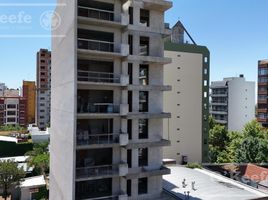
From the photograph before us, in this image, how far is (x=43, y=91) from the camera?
333ft

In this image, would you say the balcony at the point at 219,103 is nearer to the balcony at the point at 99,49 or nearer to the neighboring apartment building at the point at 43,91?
the neighboring apartment building at the point at 43,91

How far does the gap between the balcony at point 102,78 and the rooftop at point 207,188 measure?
37.5 ft

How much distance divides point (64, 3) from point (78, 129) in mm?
11046

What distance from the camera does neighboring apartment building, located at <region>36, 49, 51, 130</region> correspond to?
99.0 meters

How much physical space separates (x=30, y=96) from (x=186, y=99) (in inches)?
3252

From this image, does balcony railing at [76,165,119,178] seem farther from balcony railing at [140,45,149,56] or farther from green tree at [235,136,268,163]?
green tree at [235,136,268,163]

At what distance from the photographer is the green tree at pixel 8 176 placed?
33344mm

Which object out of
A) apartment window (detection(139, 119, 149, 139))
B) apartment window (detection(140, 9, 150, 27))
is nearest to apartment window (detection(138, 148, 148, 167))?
apartment window (detection(139, 119, 149, 139))

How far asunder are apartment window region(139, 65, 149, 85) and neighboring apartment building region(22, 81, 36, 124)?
94.3m

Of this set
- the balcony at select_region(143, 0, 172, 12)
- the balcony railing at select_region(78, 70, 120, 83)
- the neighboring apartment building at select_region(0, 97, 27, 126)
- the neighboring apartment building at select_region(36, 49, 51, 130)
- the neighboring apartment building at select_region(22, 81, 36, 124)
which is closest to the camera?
the balcony railing at select_region(78, 70, 120, 83)

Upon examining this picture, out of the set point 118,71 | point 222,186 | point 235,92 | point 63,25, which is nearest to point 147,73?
point 118,71

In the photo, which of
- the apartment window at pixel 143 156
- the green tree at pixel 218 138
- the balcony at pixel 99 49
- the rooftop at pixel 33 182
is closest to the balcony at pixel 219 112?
the green tree at pixel 218 138

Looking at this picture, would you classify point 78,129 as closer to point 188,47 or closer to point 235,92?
point 188,47

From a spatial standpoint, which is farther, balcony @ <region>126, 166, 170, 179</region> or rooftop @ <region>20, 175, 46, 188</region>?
rooftop @ <region>20, 175, 46, 188</region>
